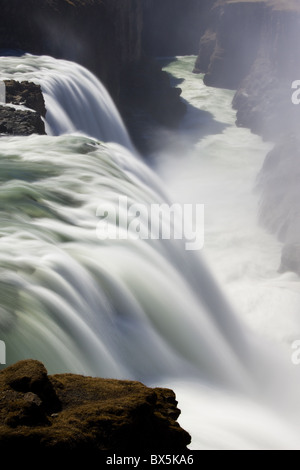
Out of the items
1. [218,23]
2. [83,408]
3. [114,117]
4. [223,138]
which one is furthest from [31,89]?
[218,23]

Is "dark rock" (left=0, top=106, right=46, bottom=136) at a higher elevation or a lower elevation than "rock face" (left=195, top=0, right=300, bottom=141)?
lower

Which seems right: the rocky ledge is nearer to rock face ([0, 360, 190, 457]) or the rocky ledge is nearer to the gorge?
the gorge

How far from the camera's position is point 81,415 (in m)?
2.88

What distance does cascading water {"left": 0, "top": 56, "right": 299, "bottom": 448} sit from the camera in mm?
4621

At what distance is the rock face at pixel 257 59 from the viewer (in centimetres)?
2755

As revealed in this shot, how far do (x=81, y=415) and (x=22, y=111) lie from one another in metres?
9.02

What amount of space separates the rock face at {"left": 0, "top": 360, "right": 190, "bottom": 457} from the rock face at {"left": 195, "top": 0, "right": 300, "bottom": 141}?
23.0m

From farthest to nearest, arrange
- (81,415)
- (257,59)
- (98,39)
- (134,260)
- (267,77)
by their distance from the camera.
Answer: (257,59) → (267,77) → (98,39) → (134,260) → (81,415)

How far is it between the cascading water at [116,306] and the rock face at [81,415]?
99 cm

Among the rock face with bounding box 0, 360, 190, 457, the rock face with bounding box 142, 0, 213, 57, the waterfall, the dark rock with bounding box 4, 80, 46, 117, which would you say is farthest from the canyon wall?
the rock face with bounding box 0, 360, 190, 457

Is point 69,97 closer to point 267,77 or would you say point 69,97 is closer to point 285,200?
point 285,200

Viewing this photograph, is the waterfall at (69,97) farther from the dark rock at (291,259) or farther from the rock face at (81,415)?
the rock face at (81,415)

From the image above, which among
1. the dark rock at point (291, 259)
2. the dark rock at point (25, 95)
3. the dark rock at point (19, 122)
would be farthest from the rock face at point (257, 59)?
the dark rock at point (19, 122)

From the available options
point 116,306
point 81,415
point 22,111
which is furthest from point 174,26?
point 81,415
